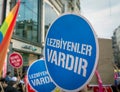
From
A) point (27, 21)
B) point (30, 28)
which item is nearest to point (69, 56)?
point (27, 21)

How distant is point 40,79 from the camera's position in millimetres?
4020

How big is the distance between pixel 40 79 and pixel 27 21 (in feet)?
74.5

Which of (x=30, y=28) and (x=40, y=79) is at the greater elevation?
(x=30, y=28)

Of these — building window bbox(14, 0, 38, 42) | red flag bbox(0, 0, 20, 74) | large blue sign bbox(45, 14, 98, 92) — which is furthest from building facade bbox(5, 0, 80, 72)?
large blue sign bbox(45, 14, 98, 92)

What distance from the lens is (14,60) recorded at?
13.3m

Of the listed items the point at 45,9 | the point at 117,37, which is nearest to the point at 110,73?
the point at 45,9

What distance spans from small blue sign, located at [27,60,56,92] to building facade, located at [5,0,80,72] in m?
17.8

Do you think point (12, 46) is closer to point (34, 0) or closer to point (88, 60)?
point (34, 0)

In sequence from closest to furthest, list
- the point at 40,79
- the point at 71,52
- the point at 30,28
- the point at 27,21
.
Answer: the point at 71,52
the point at 40,79
the point at 27,21
the point at 30,28

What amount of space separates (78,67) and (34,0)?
27.3 meters

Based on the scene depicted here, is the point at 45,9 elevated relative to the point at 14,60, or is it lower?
elevated

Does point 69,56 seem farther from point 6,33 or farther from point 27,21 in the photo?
point 27,21

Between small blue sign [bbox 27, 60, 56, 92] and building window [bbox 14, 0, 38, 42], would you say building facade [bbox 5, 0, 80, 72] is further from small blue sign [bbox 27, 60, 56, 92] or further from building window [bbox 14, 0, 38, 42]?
small blue sign [bbox 27, 60, 56, 92]

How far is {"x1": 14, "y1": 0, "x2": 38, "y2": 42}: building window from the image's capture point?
985 inches
